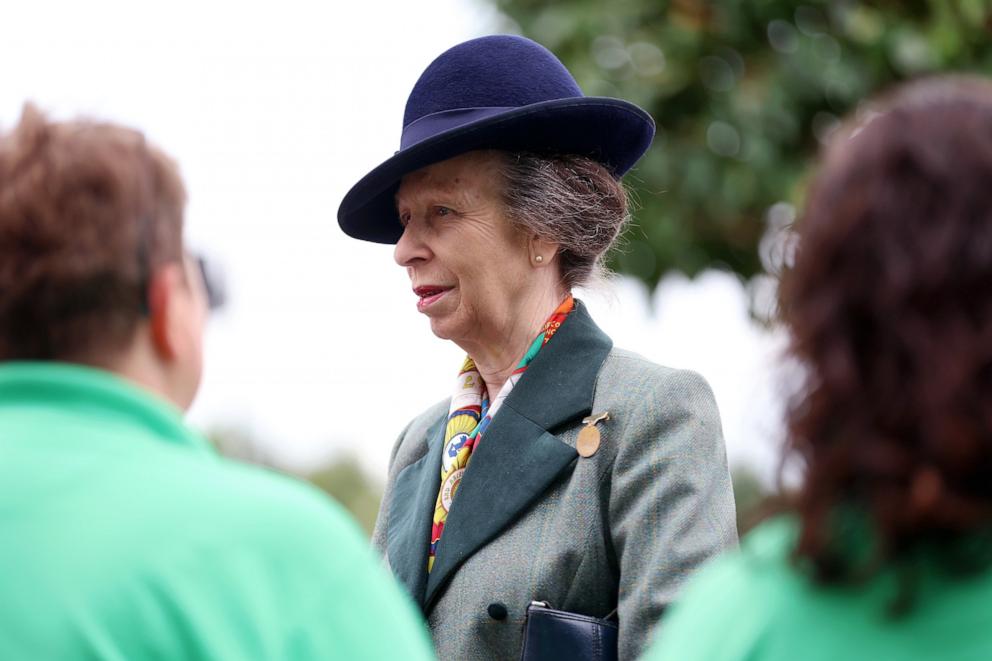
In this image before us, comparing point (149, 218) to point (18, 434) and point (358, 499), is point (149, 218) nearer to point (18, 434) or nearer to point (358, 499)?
point (18, 434)

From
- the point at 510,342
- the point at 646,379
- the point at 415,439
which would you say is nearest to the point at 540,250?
the point at 510,342

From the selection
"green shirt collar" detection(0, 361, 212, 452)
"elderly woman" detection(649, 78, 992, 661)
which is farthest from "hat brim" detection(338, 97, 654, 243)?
"elderly woman" detection(649, 78, 992, 661)

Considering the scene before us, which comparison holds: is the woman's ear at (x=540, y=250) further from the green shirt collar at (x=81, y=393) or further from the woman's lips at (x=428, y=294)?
the green shirt collar at (x=81, y=393)

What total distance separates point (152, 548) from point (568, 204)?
1954 mm

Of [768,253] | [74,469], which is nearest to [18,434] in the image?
[74,469]

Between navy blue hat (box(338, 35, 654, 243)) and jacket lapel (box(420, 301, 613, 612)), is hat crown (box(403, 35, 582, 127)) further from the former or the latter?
jacket lapel (box(420, 301, 613, 612))

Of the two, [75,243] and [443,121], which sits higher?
[443,121]

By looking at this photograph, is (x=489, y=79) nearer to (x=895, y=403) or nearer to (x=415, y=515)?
(x=415, y=515)

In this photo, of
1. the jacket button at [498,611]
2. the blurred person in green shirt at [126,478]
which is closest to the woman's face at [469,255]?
the jacket button at [498,611]

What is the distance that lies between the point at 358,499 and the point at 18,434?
32676mm

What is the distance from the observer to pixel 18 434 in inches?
64.6

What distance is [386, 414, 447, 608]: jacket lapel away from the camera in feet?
10.3

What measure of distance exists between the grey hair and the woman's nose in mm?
243

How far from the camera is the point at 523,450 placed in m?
3.08
